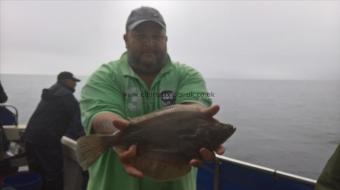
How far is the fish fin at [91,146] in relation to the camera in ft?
8.30

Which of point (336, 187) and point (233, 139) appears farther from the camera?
point (233, 139)

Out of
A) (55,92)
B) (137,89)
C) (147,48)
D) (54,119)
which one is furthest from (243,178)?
(55,92)

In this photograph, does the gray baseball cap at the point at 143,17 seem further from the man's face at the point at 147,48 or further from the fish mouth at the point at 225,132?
the fish mouth at the point at 225,132

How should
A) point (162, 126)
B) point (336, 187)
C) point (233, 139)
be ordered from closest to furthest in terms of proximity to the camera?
point (336, 187)
point (162, 126)
point (233, 139)

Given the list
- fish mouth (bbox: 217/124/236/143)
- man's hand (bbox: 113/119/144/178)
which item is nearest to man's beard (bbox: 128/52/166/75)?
man's hand (bbox: 113/119/144/178)

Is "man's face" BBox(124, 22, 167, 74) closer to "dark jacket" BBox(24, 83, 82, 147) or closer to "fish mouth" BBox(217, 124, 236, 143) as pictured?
"fish mouth" BBox(217, 124, 236, 143)

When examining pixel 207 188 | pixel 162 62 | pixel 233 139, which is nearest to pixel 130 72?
pixel 162 62

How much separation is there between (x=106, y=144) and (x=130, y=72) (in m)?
0.65

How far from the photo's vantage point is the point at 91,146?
2.54 meters

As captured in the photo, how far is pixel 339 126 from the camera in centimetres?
4134

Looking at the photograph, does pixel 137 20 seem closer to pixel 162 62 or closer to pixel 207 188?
pixel 162 62

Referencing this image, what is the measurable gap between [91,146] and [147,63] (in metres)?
0.79

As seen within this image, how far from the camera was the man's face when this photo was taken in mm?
2900

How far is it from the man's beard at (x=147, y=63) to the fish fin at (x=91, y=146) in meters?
0.66
